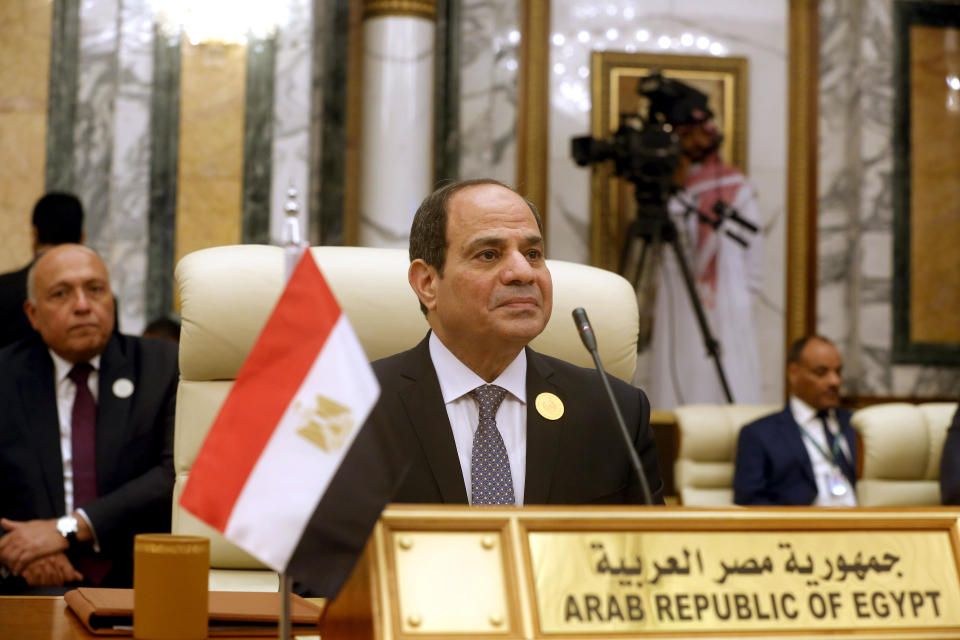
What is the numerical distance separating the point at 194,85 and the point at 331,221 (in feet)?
3.53

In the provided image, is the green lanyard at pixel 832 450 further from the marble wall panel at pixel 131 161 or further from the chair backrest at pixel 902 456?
the marble wall panel at pixel 131 161

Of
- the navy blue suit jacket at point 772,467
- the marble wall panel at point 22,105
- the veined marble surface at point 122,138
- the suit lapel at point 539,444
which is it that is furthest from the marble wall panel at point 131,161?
the suit lapel at point 539,444

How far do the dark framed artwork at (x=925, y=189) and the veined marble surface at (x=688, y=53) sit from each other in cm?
70

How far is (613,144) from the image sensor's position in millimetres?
6438

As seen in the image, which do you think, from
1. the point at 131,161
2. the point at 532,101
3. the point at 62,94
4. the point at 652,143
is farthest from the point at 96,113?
the point at 652,143

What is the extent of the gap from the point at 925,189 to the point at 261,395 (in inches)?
268

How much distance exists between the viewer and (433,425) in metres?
2.11

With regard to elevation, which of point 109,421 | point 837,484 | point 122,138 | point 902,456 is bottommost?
point 837,484

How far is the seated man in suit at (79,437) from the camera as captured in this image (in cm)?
310

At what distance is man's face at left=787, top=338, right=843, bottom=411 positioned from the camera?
5395 millimetres

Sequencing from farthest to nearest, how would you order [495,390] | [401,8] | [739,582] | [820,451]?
[401,8] → [820,451] → [495,390] → [739,582]

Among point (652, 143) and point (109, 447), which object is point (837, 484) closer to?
point (652, 143)

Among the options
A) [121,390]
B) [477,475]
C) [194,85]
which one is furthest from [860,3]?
[477,475]

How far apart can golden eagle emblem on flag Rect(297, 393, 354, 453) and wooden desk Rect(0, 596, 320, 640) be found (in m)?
0.47
